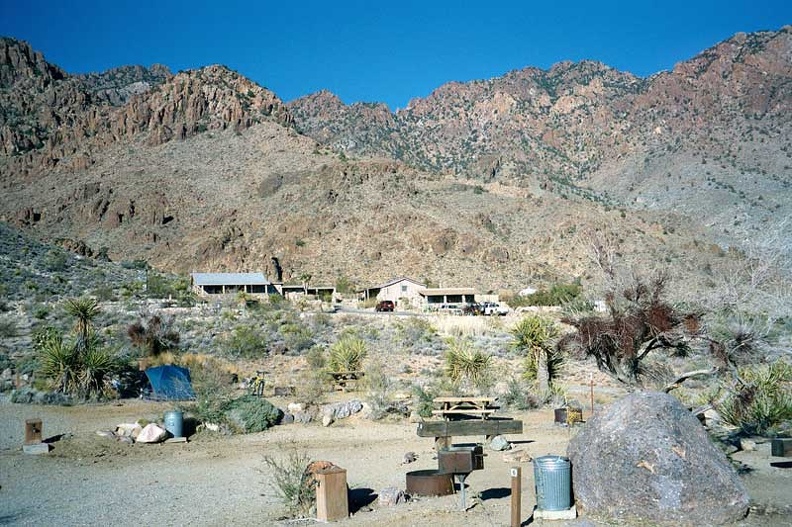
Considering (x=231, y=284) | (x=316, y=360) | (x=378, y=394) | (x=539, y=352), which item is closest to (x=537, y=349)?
(x=539, y=352)

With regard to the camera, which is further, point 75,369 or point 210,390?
point 75,369

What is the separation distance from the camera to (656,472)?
8961 mm

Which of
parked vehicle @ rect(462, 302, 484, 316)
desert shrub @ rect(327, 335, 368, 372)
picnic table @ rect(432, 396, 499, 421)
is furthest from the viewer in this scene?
parked vehicle @ rect(462, 302, 484, 316)

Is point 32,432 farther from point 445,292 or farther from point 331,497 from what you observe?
point 445,292

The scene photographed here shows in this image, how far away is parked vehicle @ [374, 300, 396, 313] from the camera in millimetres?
57256

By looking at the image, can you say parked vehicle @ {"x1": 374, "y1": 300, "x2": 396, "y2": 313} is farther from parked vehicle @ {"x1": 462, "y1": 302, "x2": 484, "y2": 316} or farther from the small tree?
the small tree

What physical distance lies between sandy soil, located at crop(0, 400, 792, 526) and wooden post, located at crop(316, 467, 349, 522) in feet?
0.79

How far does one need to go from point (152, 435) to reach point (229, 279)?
5160cm

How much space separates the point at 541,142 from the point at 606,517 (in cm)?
15055

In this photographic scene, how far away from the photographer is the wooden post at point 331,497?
9844 mm

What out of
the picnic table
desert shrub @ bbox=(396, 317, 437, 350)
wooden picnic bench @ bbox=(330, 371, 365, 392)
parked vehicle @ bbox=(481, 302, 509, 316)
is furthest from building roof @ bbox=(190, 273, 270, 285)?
the picnic table

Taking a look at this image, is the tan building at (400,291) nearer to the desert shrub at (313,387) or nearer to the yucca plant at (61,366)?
the desert shrub at (313,387)

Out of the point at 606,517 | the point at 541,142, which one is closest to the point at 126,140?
the point at 541,142

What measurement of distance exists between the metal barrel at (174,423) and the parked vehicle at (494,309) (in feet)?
121
